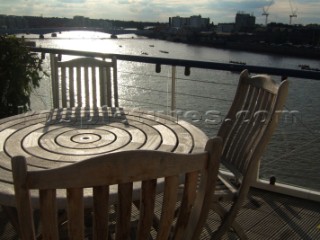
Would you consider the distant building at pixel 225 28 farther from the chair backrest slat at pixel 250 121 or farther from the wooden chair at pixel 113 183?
the wooden chair at pixel 113 183

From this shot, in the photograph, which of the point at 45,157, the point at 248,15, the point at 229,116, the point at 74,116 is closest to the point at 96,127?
the point at 74,116

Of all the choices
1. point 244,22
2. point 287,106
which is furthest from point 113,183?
point 244,22

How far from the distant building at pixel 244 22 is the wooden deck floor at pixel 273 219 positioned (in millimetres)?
38304

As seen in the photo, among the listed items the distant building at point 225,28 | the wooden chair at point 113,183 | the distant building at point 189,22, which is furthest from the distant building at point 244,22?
the wooden chair at point 113,183

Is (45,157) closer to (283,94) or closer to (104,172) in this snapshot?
(104,172)

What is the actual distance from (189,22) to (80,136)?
1212 inches

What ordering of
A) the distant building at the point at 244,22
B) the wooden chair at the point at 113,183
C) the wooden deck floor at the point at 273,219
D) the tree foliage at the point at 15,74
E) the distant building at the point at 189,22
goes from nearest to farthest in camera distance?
1. the wooden chair at the point at 113,183
2. the wooden deck floor at the point at 273,219
3. the tree foliage at the point at 15,74
4. the distant building at the point at 189,22
5. the distant building at the point at 244,22

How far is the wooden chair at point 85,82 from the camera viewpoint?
280cm

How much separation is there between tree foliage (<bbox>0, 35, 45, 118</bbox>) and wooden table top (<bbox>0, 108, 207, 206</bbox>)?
1167mm

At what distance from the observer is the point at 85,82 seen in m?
2.78

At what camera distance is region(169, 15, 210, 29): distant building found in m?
27.2

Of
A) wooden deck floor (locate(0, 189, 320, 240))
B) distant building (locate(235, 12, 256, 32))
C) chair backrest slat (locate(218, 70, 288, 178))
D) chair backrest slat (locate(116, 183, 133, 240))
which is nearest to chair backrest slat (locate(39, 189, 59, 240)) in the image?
chair backrest slat (locate(116, 183, 133, 240))

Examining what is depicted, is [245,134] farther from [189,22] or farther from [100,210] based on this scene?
[189,22]

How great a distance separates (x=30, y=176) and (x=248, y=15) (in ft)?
152
